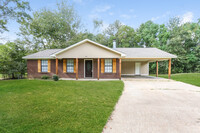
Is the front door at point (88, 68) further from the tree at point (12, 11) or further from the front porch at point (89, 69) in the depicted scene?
the tree at point (12, 11)

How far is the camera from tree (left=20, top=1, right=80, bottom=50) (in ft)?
69.9

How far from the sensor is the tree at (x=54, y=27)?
2130 cm

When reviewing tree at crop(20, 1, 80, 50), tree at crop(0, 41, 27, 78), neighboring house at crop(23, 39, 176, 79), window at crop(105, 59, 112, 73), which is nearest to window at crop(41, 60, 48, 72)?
neighboring house at crop(23, 39, 176, 79)

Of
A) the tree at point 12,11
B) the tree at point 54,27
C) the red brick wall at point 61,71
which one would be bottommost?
the red brick wall at point 61,71

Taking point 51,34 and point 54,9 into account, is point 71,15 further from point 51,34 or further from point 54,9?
point 51,34

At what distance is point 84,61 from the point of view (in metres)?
11.9

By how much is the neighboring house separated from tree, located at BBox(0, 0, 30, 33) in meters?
3.90

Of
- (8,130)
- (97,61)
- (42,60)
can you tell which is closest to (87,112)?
(8,130)

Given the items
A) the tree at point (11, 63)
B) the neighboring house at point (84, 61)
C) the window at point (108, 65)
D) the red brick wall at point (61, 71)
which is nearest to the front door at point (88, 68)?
the neighboring house at point (84, 61)

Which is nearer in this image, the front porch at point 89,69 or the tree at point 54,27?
the front porch at point 89,69

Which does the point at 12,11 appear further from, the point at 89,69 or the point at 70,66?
the point at 89,69

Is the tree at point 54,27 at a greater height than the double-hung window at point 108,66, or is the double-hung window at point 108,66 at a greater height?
the tree at point 54,27

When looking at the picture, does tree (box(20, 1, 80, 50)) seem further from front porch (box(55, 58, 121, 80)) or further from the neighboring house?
front porch (box(55, 58, 121, 80))

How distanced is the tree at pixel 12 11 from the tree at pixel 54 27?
11.2m
